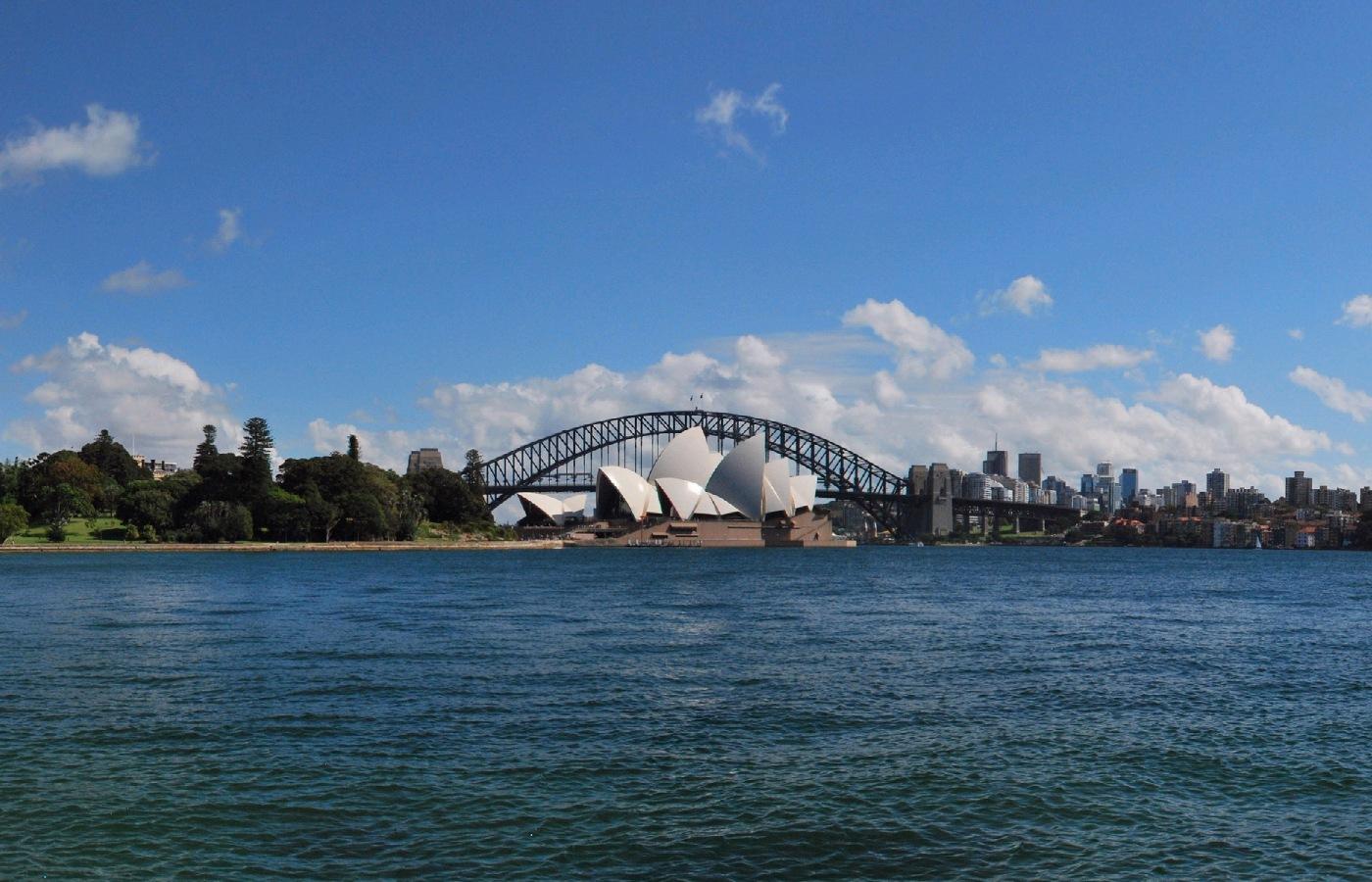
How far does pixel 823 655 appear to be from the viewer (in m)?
26.3

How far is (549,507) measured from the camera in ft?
568

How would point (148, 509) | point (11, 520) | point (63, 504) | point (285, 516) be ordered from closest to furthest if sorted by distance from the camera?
point (11, 520)
point (148, 509)
point (63, 504)
point (285, 516)

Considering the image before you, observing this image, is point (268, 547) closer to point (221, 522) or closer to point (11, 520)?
point (221, 522)

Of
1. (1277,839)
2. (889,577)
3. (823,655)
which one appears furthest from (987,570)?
(1277,839)

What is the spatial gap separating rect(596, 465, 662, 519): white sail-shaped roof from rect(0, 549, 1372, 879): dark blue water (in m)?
105

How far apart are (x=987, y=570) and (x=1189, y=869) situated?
7467 cm

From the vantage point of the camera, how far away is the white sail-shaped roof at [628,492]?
140000 millimetres

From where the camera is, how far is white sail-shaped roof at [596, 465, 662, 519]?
140m

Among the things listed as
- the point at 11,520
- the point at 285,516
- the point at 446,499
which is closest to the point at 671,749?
the point at 11,520

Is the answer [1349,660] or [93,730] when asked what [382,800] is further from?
[1349,660]

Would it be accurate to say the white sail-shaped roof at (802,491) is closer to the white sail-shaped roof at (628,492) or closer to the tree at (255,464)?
the white sail-shaped roof at (628,492)

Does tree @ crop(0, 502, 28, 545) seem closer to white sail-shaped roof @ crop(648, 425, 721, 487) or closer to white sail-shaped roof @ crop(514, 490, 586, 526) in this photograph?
white sail-shaped roof @ crop(648, 425, 721, 487)

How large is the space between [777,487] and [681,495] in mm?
12650

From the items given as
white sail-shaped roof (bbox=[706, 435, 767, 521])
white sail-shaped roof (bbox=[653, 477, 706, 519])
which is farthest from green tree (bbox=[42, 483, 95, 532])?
white sail-shaped roof (bbox=[706, 435, 767, 521])
